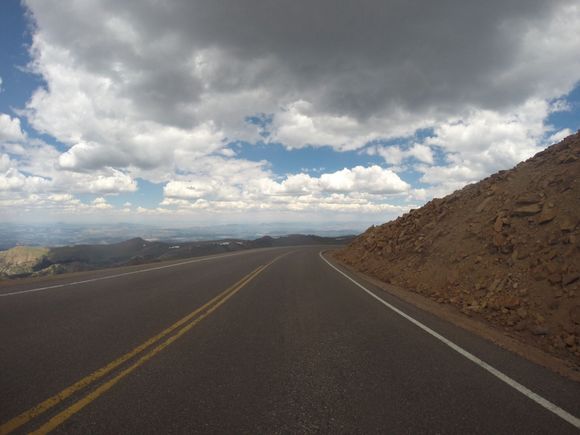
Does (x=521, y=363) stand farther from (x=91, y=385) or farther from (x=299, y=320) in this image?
(x=91, y=385)

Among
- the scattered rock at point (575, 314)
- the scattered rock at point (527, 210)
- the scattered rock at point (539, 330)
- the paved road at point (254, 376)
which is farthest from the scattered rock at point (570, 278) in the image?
the scattered rock at point (527, 210)

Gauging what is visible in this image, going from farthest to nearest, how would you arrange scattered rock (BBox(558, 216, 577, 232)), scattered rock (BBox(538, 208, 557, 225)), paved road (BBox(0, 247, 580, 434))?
scattered rock (BBox(538, 208, 557, 225)) < scattered rock (BBox(558, 216, 577, 232)) < paved road (BBox(0, 247, 580, 434))

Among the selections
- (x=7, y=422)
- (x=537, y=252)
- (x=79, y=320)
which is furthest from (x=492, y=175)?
(x=7, y=422)

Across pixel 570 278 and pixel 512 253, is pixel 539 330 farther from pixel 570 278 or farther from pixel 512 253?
pixel 512 253

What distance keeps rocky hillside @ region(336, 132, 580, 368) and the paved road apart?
2.18 metres

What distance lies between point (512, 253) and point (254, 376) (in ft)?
32.8

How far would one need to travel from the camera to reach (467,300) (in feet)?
32.5

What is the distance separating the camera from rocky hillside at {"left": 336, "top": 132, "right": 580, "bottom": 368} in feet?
24.8

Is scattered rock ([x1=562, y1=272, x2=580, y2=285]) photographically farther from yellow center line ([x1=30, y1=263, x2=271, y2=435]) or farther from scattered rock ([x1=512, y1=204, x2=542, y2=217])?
yellow center line ([x1=30, y1=263, x2=271, y2=435])

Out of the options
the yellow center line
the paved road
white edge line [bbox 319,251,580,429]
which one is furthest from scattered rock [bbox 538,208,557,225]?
the yellow center line

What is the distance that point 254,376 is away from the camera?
4.19 m

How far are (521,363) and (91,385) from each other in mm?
5886

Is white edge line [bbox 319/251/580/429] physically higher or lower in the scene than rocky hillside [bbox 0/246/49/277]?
higher

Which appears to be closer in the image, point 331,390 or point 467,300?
point 331,390
